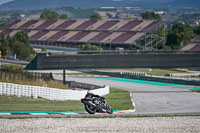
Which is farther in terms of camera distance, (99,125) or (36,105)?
(36,105)

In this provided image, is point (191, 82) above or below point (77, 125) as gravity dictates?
below

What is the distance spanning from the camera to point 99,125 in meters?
21.9

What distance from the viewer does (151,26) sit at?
124 m

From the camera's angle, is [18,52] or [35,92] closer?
[35,92]

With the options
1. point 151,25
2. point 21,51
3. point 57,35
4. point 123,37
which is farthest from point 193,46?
point 57,35

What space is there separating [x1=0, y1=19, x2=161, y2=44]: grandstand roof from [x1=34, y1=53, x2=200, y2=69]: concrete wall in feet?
188

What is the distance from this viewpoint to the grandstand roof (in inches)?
4815

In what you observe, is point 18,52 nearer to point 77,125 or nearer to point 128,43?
point 128,43

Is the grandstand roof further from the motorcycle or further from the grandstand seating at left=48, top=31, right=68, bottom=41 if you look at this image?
the motorcycle

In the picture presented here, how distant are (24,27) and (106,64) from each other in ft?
340

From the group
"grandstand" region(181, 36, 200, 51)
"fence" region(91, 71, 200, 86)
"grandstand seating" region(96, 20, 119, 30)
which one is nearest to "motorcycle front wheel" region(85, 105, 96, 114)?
"fence" region(91, 71, 200, 86)

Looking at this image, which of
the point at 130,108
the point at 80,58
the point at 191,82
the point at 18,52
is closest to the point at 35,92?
the point at 130,108

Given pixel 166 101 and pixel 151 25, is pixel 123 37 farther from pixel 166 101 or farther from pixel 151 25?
pixel 166 101

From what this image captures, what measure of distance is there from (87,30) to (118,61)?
81.7 meters
